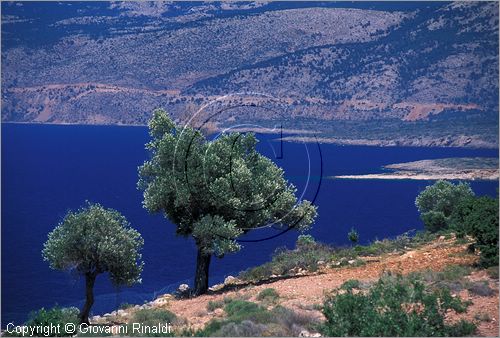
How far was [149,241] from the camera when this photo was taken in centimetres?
6206

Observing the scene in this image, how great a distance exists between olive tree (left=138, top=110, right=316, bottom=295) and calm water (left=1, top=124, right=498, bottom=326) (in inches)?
70.0

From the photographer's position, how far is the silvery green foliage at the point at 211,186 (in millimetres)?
24922

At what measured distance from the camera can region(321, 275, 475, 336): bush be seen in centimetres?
1414

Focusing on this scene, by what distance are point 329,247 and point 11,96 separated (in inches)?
7147

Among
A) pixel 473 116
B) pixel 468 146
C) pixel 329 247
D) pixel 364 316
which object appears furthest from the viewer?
pixel 473 116

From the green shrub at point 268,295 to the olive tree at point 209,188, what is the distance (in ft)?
12.6

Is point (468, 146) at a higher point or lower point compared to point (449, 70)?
lower

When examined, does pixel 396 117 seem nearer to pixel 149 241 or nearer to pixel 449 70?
pixel 449 70

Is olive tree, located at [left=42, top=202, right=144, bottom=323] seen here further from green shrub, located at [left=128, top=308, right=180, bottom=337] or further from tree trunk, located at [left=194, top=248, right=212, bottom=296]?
green shrub, located at [left=128, top=308, right=180, bottom=337]

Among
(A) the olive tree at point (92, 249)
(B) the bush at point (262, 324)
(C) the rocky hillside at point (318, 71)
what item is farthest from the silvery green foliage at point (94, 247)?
(C) the rocky hillside at point (318, 71)

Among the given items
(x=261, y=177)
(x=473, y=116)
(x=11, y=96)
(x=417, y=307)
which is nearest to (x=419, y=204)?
(x=261, y=177)

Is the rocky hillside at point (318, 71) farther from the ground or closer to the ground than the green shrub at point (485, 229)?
farther from the ground

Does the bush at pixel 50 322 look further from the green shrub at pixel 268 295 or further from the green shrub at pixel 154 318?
the green shrub at pixel 268 295

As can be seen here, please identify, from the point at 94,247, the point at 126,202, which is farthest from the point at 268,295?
the point at 126,202
